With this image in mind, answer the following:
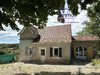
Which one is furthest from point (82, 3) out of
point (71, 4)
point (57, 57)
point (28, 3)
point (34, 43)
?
point (34, 43)

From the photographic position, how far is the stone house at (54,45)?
1312 cm

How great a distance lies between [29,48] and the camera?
15570 millimetres

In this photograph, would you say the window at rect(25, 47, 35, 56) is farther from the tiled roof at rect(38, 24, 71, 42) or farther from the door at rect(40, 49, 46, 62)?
the tiled roof at rect(38, 24, 71, 42)

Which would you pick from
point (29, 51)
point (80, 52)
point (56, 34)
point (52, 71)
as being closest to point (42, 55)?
point (29, 51)

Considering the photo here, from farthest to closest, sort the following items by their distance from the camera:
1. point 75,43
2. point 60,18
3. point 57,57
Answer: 1. point 75,43
2. point 57,57
3. point 60,18

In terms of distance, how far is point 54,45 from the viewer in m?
13.6

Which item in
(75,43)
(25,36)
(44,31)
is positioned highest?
(44,31)

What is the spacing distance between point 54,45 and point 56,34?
7.92 feet

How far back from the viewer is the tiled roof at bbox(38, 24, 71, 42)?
13592mm

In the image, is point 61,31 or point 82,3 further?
point 61,31

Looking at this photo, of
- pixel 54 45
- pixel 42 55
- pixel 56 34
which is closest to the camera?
pixel 54 45

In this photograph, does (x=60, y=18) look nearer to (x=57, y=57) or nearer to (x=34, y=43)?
(x=57, y=57)

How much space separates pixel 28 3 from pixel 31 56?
1163 cm

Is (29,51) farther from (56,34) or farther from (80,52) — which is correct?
(80,52)
